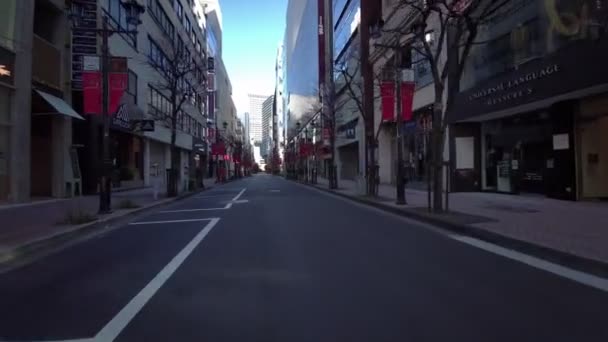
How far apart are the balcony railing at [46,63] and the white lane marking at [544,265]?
18769 millimetres

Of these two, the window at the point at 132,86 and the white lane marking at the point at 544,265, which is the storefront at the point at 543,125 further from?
the window at the point at 132,86

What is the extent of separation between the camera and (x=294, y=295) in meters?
6.72

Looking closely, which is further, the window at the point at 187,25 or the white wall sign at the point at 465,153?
the window at the point at 187,25

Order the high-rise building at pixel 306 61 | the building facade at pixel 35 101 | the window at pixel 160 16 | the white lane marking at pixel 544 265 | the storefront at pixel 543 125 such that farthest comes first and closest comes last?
1. the high-rise building at pixel 306 61
2. the window at pixel 160 16
3. the building facade at pixel 35 101
4. the storefront at pixel 543 125
5. the white lane marking at pixel 544 265

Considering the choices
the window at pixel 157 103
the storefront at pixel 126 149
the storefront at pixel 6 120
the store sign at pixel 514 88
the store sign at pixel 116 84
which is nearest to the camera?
the store sign at pixel 514 88

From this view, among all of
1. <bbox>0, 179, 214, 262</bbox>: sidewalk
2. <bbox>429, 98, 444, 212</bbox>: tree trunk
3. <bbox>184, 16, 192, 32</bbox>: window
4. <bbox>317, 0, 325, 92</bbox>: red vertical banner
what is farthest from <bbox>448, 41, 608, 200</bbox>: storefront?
<bbox>317, 0, 325, 92</bbox>: red vertical banner

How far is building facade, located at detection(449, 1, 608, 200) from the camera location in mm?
16766

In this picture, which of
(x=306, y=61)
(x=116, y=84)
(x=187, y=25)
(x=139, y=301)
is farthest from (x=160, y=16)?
(x=306, y=61)

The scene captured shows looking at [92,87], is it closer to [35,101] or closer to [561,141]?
[35,101]

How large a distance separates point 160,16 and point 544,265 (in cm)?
4287

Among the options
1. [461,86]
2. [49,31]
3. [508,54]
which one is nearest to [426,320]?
[508,54]

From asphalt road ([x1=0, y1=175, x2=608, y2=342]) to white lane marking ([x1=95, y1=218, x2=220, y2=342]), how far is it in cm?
2

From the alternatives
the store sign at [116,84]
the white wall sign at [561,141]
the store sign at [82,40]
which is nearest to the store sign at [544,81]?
the white wall sign at [561,141]

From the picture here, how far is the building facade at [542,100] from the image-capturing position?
1677 cm
